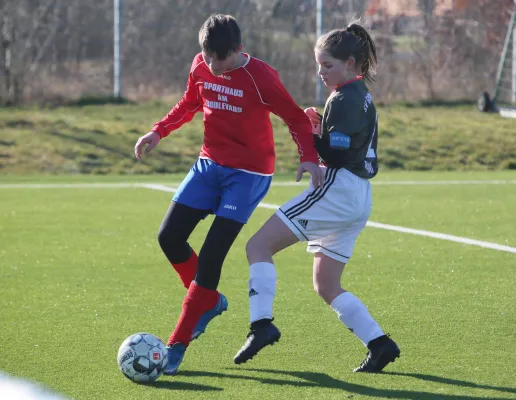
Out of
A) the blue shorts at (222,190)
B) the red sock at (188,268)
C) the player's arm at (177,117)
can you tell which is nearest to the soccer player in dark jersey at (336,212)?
the blue shorts at (222,190)

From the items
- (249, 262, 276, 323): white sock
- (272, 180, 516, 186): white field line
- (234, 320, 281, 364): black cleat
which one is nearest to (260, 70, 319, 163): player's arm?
(249, 262, 276, 323): white sock

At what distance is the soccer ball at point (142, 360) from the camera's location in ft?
16.2

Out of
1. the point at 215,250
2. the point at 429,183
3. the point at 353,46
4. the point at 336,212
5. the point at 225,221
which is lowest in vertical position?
the point at 429,183

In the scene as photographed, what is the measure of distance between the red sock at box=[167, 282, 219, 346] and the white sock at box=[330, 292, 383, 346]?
0.67 m

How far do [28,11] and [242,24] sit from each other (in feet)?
12.9

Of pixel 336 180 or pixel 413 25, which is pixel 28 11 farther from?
pixel 336 180

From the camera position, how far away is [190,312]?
5285mm

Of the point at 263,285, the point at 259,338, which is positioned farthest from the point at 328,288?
the point at 259,338

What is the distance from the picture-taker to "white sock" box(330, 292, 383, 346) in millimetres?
5102

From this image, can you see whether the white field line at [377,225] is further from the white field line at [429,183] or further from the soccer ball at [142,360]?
the soccer ball at [142,360]

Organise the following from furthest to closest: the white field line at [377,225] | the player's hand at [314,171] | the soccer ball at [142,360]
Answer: the white field line at [377,225] < the player's hand at [314,171] < the soccer ball at [142,360]

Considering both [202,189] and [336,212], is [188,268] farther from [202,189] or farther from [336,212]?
[336,212]

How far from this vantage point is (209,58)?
5180 mm

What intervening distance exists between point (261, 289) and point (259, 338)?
9.6 inches
